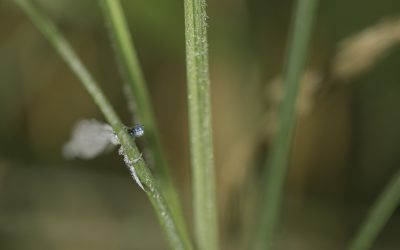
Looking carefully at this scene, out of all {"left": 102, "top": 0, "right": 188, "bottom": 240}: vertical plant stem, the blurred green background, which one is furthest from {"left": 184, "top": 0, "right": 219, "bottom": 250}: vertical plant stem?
the blurred green background

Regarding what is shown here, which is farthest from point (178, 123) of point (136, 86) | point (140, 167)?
point (140, 167)

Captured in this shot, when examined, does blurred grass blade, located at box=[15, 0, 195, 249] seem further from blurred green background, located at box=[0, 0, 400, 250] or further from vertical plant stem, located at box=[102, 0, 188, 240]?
blurred green background, located at box=[0, 0, 400, 250]

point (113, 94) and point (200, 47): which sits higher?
point (113, 94)

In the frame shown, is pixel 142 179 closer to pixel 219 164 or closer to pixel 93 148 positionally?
pixel 93 148

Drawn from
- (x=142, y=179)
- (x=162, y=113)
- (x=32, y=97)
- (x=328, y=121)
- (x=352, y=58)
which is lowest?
(x=142, y=179)

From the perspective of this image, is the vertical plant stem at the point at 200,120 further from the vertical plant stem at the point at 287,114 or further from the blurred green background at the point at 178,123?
the blurred green background at the point at 178,123

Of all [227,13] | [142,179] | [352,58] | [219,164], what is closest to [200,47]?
[142,179]

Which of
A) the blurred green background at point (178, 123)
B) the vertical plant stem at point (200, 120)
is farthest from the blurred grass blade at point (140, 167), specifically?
the blurred green background at point (178, 123)
